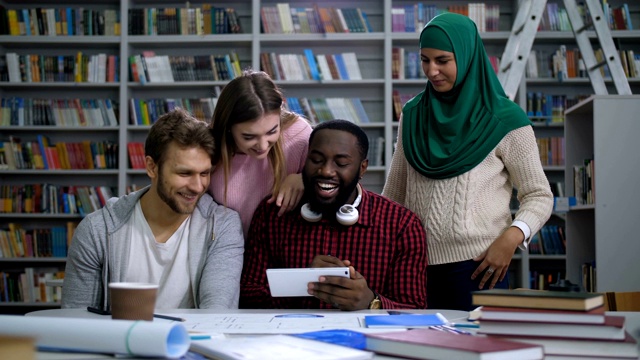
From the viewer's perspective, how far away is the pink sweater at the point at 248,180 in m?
2.20

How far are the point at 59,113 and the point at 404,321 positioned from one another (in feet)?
15.4

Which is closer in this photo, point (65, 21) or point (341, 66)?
point (341, 66)

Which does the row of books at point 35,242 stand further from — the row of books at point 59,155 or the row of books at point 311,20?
the row of books at point 311,20

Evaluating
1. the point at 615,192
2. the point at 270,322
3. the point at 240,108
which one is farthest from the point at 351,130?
the point at 615,192

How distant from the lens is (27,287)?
5.45 metres

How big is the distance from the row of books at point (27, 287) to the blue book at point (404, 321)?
450 cm

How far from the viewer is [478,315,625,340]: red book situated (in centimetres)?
111

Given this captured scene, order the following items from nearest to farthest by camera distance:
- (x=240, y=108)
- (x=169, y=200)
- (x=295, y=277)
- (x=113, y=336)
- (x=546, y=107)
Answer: (x=113, y=336) → (x=295, y=277) → (x=169, y=200) → (x=240, y=108) → (x=546, y=107)

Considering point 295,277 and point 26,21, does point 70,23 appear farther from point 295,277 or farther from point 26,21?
point 295,277

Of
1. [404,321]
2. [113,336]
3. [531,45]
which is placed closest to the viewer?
[113,336]

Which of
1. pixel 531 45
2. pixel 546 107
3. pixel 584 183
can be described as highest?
pixel 531 45

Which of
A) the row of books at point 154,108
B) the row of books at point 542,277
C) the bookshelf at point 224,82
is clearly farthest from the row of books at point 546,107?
the row of books at point 154,108

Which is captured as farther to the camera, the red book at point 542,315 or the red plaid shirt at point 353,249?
the red plaid shirt at point 353,249

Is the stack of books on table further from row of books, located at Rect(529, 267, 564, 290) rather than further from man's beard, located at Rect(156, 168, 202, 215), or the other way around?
row of books, located at Rect(529, 267, 564, 290)
